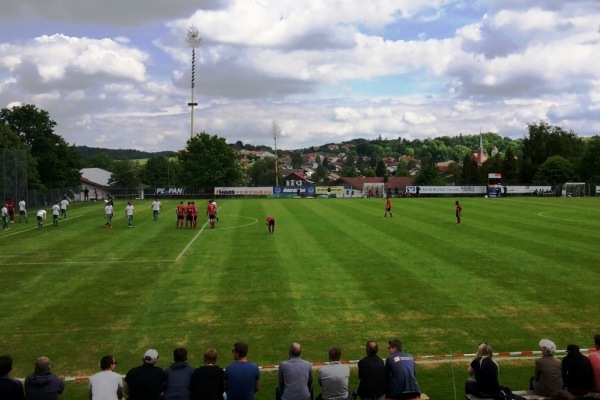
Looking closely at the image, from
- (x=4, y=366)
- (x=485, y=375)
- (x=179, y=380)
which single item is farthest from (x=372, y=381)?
(x=4, y=366)

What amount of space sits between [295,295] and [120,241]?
15.4m

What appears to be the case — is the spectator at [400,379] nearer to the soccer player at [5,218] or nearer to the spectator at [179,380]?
the spectator at [179,380]

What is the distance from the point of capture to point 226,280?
1886cm

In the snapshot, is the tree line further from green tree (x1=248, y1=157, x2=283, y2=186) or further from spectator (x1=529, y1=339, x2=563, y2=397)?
spectator (x1=529, y1=339, x2=563, y2=397)

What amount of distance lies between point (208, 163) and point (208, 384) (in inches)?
3548

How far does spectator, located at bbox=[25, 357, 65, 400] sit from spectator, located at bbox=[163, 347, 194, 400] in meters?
1.56

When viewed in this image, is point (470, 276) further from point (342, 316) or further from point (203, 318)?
point (203, 318)

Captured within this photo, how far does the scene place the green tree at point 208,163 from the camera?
95938 millimetres

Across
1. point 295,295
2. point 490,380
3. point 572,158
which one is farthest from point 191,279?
point 572,158

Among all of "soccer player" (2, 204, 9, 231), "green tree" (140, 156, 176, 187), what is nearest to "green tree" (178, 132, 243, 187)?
"green tree" (140, 156, 176, 187)

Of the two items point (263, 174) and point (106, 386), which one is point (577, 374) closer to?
point (106, 386)

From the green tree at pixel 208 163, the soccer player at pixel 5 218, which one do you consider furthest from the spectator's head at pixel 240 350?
the green tree at pixel 208 163

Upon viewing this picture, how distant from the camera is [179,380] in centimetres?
799

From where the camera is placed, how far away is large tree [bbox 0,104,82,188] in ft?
237
